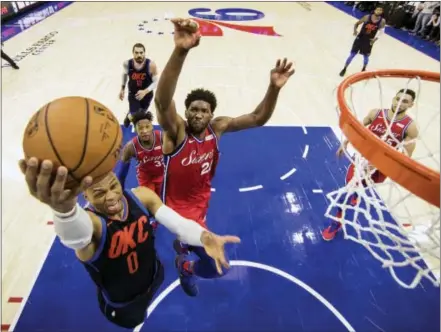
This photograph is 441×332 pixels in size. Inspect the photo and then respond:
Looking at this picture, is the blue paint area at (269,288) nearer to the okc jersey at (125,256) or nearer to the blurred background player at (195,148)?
the blurred background player at (195,148)

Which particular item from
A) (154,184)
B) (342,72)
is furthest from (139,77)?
(342,72)

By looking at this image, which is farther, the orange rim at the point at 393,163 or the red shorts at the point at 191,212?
the red shorts at the point at 191,212

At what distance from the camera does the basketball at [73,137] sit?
1379 mm

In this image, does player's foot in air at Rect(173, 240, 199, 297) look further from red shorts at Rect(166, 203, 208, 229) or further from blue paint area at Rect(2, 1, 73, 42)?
blue paint area at Rect(2, 1, 73, 42)

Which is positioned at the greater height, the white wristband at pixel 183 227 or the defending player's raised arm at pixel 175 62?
the defending player's raised arm at pixel 175 62

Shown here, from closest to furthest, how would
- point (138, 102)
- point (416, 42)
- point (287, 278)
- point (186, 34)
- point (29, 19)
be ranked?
point (186, 34)
point (287, 278)
point (138, 102)
point (416, 42)
point (29, 19)

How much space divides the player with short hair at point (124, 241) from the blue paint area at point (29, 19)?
10.3 metres

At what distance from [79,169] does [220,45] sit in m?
9.39

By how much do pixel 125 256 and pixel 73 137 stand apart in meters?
0.94

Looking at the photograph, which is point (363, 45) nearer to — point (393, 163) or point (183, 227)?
point (393, 163)

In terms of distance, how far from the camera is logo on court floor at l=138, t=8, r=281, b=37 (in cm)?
1125

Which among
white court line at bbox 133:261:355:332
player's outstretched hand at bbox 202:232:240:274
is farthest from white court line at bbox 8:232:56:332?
player's outstretched hand at bbox 202:232:240:274

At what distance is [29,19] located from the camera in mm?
11992

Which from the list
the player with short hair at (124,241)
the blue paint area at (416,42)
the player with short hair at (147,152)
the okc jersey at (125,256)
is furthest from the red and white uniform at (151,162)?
the blue paint area at (416,42)
